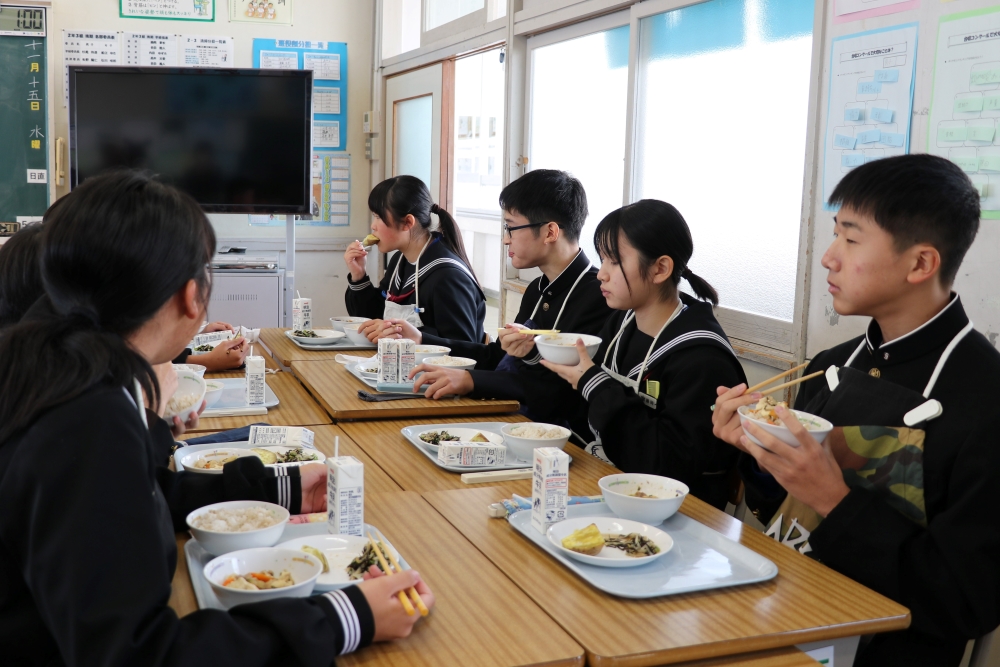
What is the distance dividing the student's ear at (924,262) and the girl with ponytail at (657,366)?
53cm

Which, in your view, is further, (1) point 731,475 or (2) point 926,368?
(1) point 731,475

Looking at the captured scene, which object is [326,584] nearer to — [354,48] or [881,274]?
[881,274]

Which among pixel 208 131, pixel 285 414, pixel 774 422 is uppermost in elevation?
pixel 208 131

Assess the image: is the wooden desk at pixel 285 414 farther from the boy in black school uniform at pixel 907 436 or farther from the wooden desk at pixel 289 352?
the boy in black school uniform at pixel 907 436

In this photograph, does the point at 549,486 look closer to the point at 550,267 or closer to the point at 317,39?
the point at 550,267

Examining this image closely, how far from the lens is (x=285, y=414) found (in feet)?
7.59

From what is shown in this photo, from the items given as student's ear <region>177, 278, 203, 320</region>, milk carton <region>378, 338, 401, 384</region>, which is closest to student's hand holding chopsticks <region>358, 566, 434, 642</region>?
student's ear <region>177, 278, 203, 320</region>

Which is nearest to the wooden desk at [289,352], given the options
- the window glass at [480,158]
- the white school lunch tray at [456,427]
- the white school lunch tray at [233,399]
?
the white school lunch tray at [233,399]

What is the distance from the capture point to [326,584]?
1201 millimetres

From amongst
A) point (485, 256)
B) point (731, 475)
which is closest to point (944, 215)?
point (731, 475)

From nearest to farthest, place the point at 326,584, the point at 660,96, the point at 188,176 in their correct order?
the point at 326,584
the point at 660,96
the point at 188,176

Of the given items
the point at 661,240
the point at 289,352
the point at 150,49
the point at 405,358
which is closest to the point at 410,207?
the point at 289,352

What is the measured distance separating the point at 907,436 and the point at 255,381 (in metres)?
1.60

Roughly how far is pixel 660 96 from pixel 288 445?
2.03m
